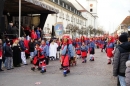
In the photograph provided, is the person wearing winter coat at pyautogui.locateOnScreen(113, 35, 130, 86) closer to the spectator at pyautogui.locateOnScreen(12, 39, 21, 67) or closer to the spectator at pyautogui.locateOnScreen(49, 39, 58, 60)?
the spectator at pyautogui.locateOnScreen(12, 39, 21, 67)

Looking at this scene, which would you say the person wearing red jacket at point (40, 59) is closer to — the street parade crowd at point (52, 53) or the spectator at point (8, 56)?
the street parade crowd at point (52, 53)

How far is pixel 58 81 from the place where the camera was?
10438 mm

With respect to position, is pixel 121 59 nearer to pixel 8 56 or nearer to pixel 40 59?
pixel 40 59

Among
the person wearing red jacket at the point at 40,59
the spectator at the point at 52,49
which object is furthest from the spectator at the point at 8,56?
the spectator at the point at 52,49

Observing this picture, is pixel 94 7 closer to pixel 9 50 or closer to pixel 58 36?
pixel 58 36

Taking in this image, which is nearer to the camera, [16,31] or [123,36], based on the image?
[123,36]

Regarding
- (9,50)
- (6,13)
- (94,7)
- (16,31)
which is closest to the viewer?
(9,50)

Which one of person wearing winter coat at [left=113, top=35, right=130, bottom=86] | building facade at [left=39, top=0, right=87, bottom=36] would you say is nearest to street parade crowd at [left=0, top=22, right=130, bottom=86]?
person wearing winter coat at [left=113, top=35, right=130, bottom=86]

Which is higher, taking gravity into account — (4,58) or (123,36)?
(123,36)

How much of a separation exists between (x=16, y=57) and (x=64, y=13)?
5144 cm

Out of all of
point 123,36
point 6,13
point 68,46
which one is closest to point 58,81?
point 68,46

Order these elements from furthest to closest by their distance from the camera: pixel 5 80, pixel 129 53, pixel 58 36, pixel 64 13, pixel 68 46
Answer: pixel 64 13, pixel 58 36, pixel 68 46, pixel 5 80, pixel 129 53

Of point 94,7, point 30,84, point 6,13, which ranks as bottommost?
point 30,84

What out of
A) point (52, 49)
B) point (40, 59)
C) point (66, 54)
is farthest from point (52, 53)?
point (66, 54)
